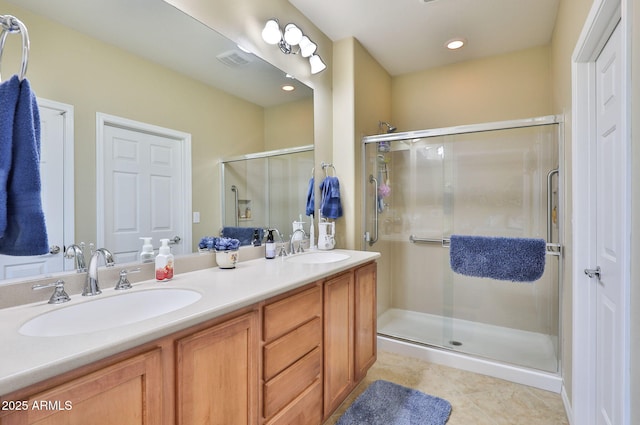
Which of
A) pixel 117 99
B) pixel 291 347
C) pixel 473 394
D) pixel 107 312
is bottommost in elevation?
pixel 473 394

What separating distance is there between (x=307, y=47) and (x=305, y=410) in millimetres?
2334

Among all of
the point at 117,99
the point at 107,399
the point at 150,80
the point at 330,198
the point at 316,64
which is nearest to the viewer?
the point at 107,399

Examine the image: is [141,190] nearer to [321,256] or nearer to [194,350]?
[194,350]

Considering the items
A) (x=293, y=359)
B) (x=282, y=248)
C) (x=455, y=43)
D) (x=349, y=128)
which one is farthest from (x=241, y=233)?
(x=455, y=43)

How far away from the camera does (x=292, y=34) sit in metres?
2.09

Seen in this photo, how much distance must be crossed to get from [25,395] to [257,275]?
0.91m

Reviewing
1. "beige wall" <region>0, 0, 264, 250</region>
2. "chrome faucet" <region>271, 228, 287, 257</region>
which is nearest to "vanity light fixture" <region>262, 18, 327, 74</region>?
"beige wall" <region>0, 0, 264, 250</region>

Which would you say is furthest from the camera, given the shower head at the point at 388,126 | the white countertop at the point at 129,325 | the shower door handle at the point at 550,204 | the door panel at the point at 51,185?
the shower head at the point at 388,126

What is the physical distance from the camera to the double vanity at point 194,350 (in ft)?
2.28

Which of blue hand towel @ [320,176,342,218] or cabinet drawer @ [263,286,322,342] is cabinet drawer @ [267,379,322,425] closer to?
cabinet drawer @ [263,286,322,342]

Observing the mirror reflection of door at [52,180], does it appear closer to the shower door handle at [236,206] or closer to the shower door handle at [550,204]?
the shower door handle at [236,206]

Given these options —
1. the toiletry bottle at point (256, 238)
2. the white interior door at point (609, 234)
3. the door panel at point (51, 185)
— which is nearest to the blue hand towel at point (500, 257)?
the white interior door at point (609, 234)

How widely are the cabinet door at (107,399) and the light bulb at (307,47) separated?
2170mm

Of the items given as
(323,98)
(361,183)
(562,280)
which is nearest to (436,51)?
(323,98)
